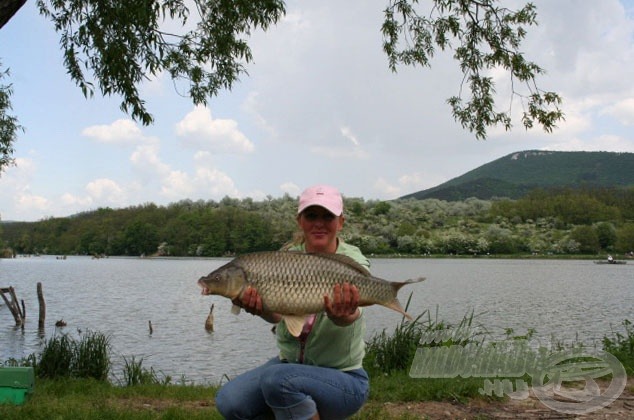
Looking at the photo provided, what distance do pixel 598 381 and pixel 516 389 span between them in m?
1.44

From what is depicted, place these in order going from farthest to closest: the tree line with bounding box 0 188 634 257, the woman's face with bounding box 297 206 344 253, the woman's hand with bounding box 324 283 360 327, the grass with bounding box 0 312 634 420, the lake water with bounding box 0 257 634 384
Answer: the tree line with bounding box 0 188 634 257 → the lake water with bounding box 0 257 634 384 → the grass with bounding box 0 312 634 420 → the woman's face with bounding box 297 206 344 253 → the woman's hand with bounding box 324 283 360 327

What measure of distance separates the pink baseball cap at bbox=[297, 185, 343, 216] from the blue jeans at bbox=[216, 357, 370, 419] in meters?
1.00

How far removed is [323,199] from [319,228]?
8.1 inches

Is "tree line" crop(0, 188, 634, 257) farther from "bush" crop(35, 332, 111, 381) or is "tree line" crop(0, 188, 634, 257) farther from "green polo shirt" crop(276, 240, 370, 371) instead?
"green polo shirt" crop(276, 240, 370, 371)

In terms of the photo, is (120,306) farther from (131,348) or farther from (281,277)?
(281,277)

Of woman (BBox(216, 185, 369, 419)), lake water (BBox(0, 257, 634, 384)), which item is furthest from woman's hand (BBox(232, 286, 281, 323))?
lake water (BBox(0, 257, 634, 384))

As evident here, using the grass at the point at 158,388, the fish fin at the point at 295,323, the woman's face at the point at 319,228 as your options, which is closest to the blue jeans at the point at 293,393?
the fish fin at the point at 295,323

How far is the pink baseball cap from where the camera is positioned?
3.81m

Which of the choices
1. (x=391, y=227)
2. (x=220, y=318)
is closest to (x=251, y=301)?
(x=220, y=318)

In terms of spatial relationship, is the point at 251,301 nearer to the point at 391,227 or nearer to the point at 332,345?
the point at 332,345

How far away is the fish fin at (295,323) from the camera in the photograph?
11.5ft

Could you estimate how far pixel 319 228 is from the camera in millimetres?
3916

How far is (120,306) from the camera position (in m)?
33.4

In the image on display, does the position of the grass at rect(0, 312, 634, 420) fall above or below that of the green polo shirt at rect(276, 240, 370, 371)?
below
